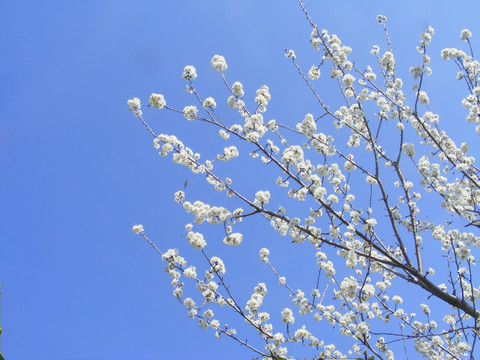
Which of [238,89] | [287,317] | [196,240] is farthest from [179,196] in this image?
[287,317]

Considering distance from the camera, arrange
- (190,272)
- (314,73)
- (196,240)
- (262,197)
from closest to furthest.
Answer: (262,197) → (196,240) → (190,272) → (314,73)

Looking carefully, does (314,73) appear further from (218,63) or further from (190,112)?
(190,112)

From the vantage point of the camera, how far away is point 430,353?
21.9 ft

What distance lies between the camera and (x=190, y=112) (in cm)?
599

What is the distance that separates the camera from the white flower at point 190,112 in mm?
5984

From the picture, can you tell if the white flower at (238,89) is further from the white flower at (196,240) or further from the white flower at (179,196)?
the white flower at (196,240)

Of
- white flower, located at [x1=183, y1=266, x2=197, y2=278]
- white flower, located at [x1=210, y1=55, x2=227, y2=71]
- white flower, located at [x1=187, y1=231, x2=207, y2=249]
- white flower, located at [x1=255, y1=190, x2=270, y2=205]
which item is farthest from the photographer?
white flower, located at [x1=183, y1=266, x2=197, y2=278]

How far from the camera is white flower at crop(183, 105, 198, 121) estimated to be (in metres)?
5.98

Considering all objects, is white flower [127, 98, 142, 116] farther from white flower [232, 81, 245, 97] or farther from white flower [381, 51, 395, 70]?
white flower [381, 51, 395, 70]

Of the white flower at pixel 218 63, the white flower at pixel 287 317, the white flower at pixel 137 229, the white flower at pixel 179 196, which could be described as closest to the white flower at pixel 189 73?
the white flower at pixel 218 63

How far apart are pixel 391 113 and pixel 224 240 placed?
384cm

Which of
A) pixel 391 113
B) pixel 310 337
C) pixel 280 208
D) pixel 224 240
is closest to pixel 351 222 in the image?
pixel 280 208

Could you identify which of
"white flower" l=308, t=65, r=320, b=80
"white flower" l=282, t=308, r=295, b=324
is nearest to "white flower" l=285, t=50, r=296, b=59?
"white flower" l=308, t=65, r=320, b=80

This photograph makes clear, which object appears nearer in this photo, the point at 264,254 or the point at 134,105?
the point at 134,105
